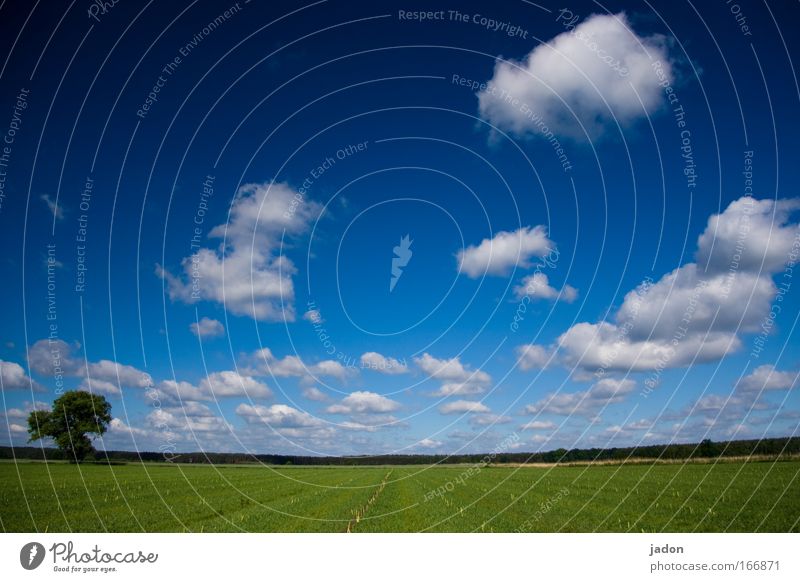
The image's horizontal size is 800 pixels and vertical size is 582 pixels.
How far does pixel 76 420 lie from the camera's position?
5950cm

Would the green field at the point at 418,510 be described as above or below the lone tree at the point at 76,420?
below

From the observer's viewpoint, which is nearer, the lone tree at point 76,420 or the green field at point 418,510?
the green field at point 418,510

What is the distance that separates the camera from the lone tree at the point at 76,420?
2277 inches

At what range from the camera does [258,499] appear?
28.1 metres

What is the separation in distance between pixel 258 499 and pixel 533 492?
15.2m

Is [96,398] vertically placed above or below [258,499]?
above

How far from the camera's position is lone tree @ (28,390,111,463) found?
57.8 m
